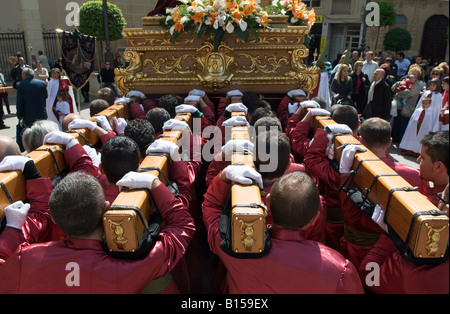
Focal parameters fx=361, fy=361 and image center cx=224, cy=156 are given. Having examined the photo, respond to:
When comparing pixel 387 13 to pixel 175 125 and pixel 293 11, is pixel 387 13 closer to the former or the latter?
pixel 293 11

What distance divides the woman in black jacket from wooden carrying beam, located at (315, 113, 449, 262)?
7078 mm

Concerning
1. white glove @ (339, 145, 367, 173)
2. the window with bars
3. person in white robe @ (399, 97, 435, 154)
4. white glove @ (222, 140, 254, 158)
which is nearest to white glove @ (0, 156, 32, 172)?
white glove @ (222, 140, 254, 158)

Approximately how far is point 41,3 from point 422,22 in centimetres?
1772

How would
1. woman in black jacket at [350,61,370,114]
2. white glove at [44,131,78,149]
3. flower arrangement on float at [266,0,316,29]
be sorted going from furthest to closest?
woman in black jacket at [350,61,370,114] → flower arrangement on float at [266,0,316,29] → white glove at [44,131,78,149]

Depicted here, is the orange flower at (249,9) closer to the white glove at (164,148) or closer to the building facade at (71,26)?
the white glove at (164,148)

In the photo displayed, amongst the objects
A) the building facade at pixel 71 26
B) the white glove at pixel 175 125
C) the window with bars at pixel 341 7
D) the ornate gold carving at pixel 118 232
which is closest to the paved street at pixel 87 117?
the building facade at pixel 71 26

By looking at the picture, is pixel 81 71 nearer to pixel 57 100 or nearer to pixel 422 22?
Result: pixel 57 100

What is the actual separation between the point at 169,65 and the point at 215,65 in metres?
0.58

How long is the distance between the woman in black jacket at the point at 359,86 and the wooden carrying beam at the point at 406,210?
7.08 metres

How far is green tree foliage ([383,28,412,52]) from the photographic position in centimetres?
1655

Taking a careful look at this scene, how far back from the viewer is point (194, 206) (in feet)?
10.1

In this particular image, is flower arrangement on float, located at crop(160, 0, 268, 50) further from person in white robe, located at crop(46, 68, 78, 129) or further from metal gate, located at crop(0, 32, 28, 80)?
metal gate, located at crop(0, 32, 28, 80)

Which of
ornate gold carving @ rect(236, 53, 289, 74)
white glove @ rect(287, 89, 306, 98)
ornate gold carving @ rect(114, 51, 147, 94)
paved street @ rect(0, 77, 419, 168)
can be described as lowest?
paved street @ rect(0, 77, 419, 168)

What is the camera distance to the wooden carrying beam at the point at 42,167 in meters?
1.94
